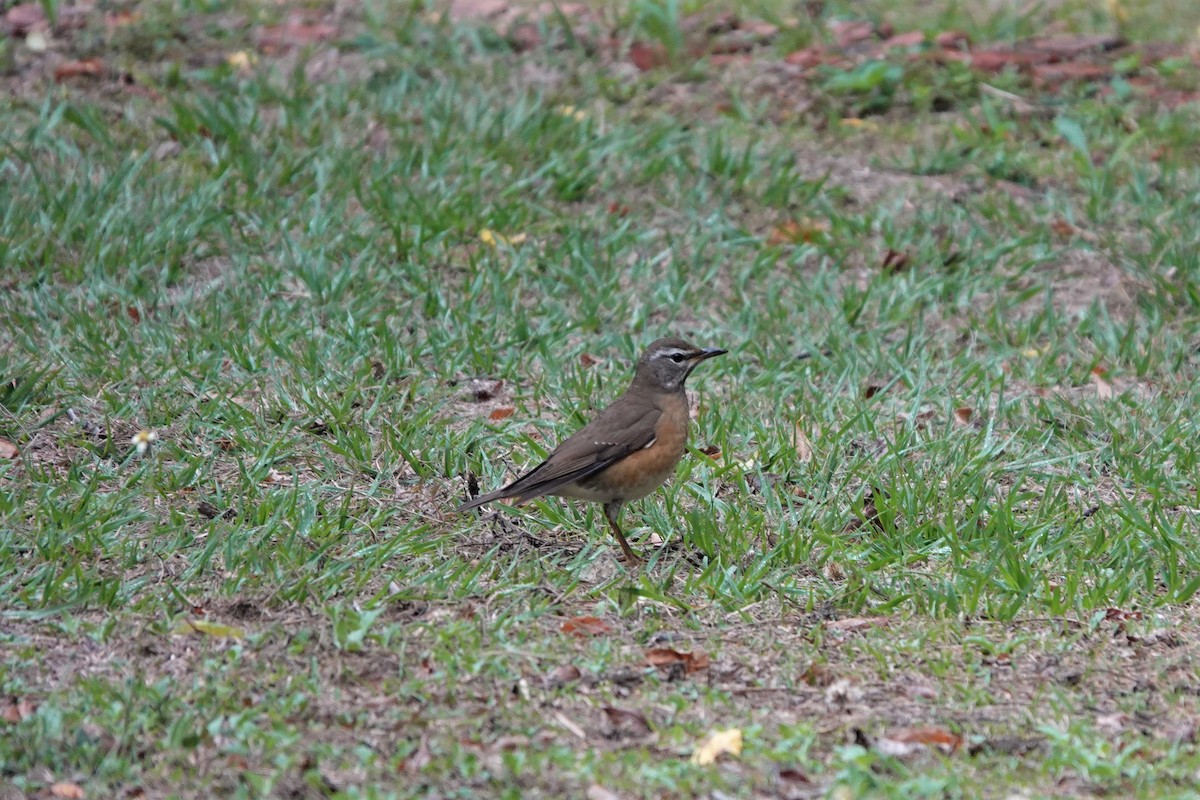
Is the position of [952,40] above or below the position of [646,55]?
below

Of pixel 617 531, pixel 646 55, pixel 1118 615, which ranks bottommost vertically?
pixel 1118 615

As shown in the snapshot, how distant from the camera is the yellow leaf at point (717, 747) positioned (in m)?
4.47

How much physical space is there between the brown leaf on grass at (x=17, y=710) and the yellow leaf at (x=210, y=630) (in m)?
0.54

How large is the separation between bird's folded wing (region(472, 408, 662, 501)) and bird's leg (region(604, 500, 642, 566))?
25cm

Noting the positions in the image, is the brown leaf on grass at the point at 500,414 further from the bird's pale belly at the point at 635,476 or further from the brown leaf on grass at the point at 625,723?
the brown leaf on grass at the point at 625,723

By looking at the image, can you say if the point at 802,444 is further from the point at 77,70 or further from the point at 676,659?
the point at 77,70

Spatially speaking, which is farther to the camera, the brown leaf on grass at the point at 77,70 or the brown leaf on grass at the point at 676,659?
the brown leaf on grass at the point at 77,70

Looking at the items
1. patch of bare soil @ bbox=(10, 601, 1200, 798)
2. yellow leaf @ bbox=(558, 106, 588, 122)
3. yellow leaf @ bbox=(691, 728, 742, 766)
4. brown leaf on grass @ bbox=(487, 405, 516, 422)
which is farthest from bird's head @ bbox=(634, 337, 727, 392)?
yellow leaf @ bbox=(558, 106, 588, 122)

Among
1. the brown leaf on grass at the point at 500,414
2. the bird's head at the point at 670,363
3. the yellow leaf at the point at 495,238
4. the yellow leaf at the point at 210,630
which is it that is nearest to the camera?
the yellow leaf at the point at 210,630

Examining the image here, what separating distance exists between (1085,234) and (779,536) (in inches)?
159

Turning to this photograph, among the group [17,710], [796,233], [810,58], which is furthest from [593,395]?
[810,58]

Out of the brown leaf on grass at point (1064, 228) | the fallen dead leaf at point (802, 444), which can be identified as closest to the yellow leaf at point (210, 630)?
the fallen dead leaf at point (802, 444)

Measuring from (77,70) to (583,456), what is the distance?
20.0ft

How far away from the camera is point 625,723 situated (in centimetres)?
467
